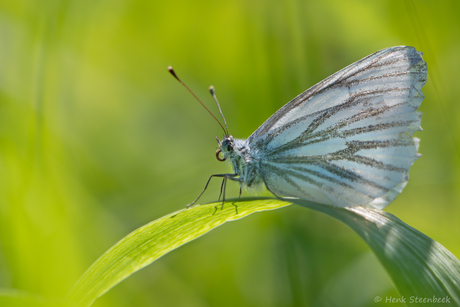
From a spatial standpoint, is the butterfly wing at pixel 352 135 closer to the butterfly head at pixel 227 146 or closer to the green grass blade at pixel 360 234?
the butterfly head at pixel 227 146

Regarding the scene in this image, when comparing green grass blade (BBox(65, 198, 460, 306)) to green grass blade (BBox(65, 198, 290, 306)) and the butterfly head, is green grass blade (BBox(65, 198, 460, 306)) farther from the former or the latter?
the butterfly head

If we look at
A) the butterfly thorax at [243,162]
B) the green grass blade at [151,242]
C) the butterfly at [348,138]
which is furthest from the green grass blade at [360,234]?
the butterfly thorax at [243,162]

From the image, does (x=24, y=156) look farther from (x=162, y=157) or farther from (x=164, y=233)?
(x=162, y=157)

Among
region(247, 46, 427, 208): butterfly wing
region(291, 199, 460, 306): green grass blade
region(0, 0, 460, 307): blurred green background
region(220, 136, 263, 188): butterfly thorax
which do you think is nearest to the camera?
region(291, 199, 460, 306): green grass blade

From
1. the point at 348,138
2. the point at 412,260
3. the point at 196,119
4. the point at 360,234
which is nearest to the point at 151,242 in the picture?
the point at 360,234

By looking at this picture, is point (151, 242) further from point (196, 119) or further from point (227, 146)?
point (196, 119)

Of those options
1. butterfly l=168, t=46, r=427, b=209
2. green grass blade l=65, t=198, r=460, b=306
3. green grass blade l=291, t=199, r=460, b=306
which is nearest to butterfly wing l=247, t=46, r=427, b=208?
butterfly l=168, t=46, r=427, b=209

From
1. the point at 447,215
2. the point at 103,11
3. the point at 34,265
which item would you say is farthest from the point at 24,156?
the point at 447,215
